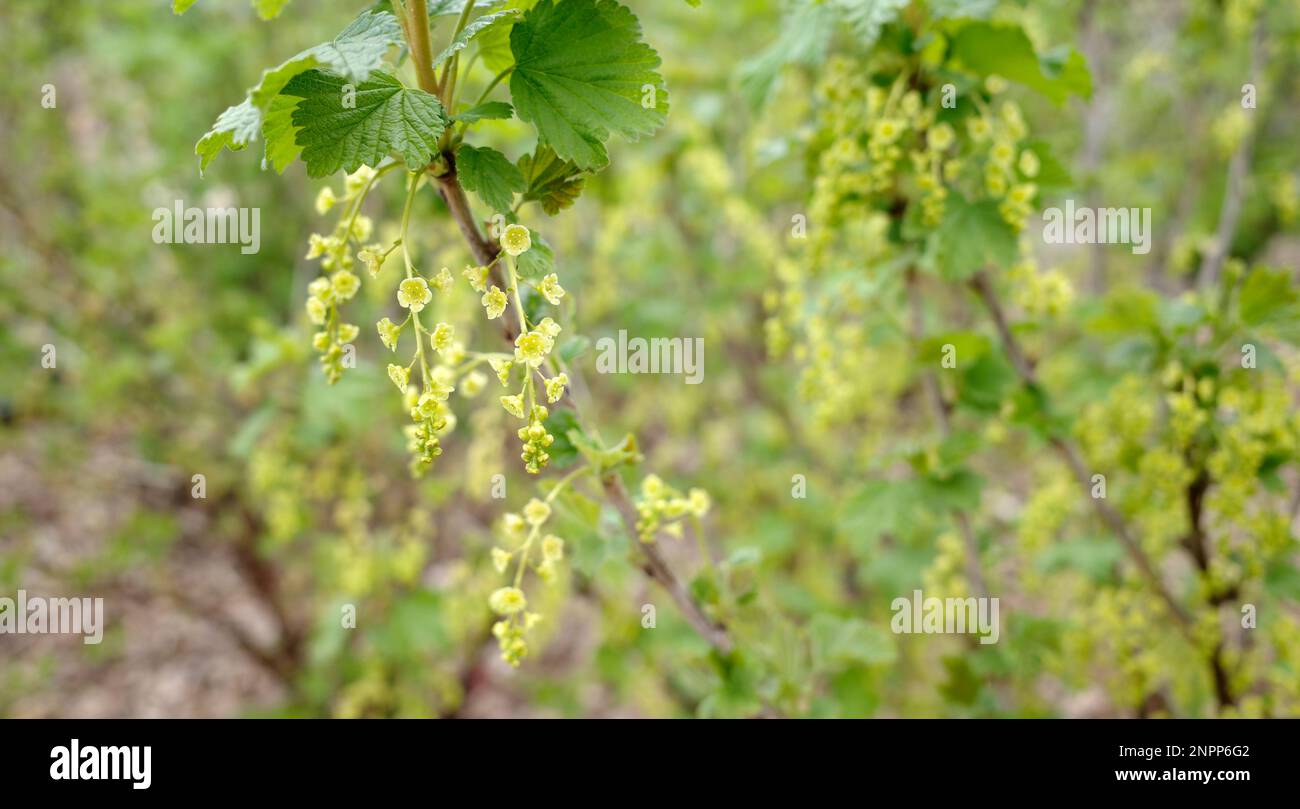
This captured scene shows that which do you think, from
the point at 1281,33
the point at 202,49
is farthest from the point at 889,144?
the point at 202,49

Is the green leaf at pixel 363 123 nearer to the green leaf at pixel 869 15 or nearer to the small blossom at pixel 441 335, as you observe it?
the small blossom at pixel 441 335

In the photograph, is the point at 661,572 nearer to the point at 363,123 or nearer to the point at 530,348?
the point at 530,348

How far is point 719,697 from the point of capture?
1.41 metres

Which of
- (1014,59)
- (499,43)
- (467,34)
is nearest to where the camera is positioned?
(467,34)

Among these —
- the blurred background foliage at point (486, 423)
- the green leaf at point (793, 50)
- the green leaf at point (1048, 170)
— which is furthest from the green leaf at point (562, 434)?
the green leaf at point (1048, 170)

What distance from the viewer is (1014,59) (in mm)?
1439

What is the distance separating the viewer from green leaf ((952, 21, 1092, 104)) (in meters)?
1.41

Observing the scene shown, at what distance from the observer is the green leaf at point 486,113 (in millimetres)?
986

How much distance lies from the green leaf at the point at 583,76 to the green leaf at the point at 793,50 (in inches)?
20.7

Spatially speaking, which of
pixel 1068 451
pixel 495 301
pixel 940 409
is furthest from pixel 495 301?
pixel 1068 451

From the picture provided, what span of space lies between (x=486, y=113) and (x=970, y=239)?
A: 3.05 feet

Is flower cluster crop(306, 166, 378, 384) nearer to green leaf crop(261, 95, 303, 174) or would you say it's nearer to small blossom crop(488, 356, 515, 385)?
green leaf crop(261, 95, 303, 174)

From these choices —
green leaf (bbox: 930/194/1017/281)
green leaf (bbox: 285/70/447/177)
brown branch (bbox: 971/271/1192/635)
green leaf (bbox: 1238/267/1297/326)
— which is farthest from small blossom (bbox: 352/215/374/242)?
green leaf (bbox: 1238/267/1297/326)

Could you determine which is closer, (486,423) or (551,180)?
(551,180)
